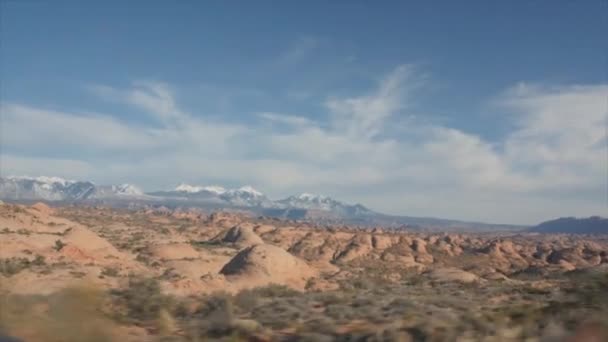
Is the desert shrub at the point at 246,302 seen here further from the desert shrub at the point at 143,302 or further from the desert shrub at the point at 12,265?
the desert shrub at the point at 12,265

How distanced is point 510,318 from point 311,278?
101 ft

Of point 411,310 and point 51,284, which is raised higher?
point 411,310

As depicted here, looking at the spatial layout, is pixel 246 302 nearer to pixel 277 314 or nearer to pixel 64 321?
pixel 277 314

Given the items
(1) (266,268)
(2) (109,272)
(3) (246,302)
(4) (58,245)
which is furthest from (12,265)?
(3) (246,302)

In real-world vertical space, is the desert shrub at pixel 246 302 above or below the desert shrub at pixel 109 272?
above

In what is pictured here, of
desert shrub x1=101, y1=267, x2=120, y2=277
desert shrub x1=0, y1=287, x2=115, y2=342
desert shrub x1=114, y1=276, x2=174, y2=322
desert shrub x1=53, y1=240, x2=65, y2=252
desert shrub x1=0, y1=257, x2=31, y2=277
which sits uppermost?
desert shrub x1=0, y1=287, x2=115, y2=342

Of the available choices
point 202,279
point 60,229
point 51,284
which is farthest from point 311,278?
point 60,229

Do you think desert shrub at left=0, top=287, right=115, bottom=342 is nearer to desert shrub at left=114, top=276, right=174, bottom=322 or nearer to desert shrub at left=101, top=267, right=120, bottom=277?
desert shrub at left=114, top=276, right=174, bottom=322

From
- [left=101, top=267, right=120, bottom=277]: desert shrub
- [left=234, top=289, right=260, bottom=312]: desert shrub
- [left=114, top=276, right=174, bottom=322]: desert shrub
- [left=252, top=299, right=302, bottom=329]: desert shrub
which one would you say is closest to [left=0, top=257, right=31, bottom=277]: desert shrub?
[left=101, top=267, right=120, bottom=277]: desert shrub

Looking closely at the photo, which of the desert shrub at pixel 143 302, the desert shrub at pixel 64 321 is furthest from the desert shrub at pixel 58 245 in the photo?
the desert shrub at pixel 64 321

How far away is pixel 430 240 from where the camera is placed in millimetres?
108375

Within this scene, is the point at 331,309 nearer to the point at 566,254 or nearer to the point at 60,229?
the point at 60,229

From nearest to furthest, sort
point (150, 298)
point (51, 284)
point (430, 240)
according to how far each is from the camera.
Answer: point (150, 298) → point (51, 284) → point (430, 240)

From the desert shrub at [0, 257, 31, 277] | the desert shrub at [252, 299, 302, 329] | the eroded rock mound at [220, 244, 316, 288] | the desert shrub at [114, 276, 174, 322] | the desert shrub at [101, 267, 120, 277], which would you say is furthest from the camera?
the eroded rock mound at [220, 244, 316, 288]
